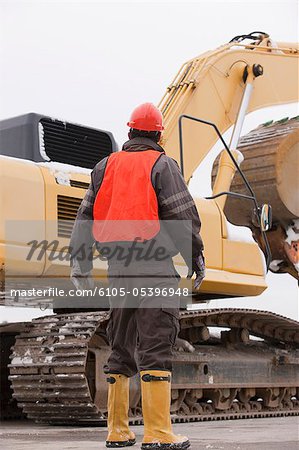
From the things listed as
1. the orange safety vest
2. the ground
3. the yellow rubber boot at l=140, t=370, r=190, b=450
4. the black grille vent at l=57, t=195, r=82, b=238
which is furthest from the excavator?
the yellow rubber boot at l=140, t=370, r=190, b=450

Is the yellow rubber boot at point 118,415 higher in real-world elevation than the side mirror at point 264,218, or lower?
lower

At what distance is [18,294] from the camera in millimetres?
7895

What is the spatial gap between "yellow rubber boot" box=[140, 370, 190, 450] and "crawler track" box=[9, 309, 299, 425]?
256 centimetres

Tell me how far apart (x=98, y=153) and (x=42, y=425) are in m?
2.41

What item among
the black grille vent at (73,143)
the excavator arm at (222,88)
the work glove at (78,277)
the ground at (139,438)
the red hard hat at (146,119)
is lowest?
the ground at (139,438)

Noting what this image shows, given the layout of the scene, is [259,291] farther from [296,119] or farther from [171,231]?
[171,231]

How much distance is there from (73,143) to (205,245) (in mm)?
1535

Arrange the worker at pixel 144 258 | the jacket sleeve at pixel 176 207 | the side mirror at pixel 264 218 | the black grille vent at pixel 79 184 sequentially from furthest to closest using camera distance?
1. the side mirror at pixel 264 218
2. the black grille vent at pixel 79 184
3. the jacket sleeve at pixel 176 207
4. the worker at pixel 144 258

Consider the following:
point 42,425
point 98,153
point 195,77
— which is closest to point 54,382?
point 42,425

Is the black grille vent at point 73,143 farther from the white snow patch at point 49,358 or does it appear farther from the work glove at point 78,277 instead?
the work glove at point 78,277

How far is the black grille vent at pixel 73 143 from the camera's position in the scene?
300 inches

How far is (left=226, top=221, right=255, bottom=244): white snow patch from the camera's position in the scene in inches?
338

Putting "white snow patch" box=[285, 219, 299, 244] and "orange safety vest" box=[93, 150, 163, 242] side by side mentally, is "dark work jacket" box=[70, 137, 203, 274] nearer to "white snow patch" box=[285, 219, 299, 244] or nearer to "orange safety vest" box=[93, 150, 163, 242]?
"orange safety vest" box=[93, 150, 163, 242]

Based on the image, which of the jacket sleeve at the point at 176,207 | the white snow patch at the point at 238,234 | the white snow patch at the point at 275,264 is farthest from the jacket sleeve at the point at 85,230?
the white snow patch at the point at 275,264
